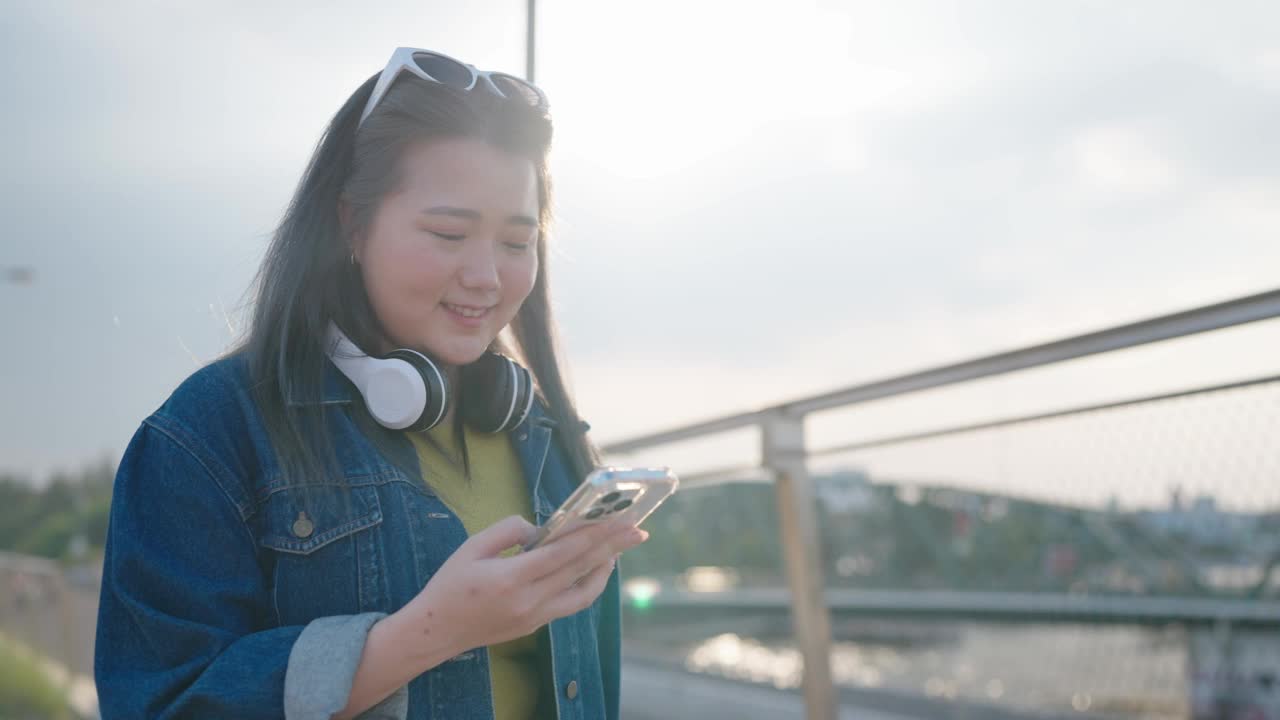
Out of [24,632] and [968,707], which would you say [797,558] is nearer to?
[968,707]

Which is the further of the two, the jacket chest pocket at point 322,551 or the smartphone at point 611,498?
the jacket chest pocket at point 322,551

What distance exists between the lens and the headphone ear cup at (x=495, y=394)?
1.76 meters

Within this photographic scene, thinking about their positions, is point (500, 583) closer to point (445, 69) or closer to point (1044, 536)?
point (445, 69)

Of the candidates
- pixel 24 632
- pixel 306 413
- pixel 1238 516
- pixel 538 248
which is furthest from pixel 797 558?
pixel 24 632

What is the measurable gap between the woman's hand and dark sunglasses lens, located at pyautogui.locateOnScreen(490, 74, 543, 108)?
716 millimetres

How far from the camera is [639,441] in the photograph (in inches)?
155

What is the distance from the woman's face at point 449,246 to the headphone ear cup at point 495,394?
0.37 ft

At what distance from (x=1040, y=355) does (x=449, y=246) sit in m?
1.30

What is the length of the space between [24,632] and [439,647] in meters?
9.85

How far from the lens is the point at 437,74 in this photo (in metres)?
1.67

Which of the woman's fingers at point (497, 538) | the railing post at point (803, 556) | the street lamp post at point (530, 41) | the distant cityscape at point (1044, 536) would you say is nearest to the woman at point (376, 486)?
the woman's fingers at point (497, 538)

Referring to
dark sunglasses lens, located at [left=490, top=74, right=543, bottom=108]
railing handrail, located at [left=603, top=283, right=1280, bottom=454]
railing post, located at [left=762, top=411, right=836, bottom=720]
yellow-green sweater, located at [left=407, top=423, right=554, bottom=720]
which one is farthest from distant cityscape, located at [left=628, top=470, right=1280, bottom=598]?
dark sunglasses lens, located at [left=490, top=74, right=543, bottom=108]

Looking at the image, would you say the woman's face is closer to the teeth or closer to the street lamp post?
the teeth

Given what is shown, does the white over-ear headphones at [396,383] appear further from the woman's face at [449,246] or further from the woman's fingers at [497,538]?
the woman's fingers at [497,538]
